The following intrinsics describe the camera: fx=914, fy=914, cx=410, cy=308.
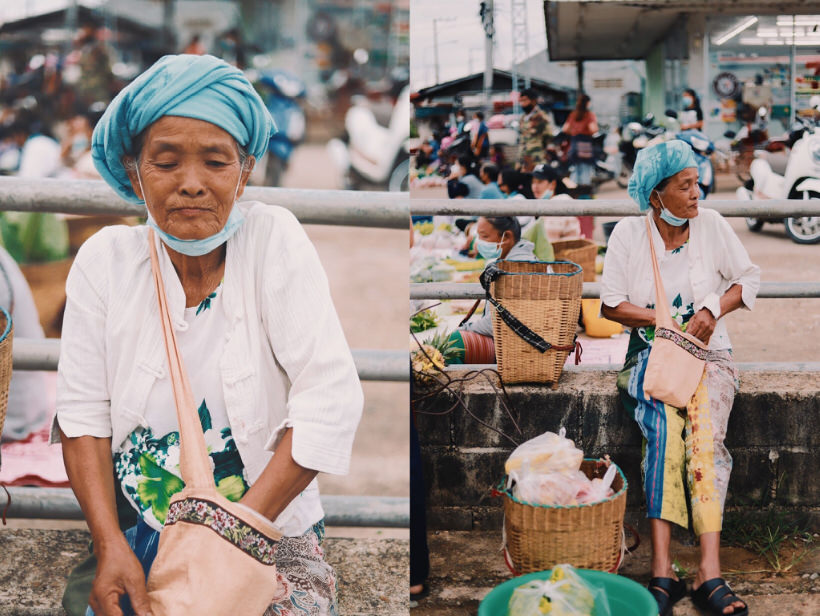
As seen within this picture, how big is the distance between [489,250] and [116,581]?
2.26 metres

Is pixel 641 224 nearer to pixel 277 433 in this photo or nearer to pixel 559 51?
pixel 559 51

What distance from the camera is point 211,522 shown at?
6.44 ft

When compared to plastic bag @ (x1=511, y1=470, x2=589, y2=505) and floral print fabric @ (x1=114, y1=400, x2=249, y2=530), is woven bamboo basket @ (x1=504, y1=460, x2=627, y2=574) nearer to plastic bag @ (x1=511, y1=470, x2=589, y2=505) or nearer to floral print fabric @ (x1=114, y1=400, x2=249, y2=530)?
plastic bag @ (x1=511, y1=470, x2=589, y2=505)

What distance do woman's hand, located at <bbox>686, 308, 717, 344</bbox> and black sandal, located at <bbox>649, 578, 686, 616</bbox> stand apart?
2.67ft

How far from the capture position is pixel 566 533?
278cm

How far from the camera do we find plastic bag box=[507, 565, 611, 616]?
2.38 m

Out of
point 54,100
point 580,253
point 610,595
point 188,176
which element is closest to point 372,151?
point 188,176

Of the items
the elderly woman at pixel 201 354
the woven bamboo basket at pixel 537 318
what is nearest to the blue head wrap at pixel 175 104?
the elderly woman at pixel 201 354

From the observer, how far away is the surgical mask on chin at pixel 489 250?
12.8 ft

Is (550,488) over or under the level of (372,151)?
under

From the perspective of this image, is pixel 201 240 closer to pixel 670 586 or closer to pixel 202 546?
pixel 202 546

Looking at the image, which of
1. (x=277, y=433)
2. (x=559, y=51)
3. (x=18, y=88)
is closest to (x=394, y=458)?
(x=277, y=433)

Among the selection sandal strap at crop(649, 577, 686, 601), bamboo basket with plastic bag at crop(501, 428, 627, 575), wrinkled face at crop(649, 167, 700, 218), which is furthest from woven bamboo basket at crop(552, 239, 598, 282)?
sandal strap at crop(649, 577, 686, 601)

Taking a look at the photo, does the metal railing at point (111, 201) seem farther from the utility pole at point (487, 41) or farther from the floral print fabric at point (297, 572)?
the utility pole at point (487, 41)
